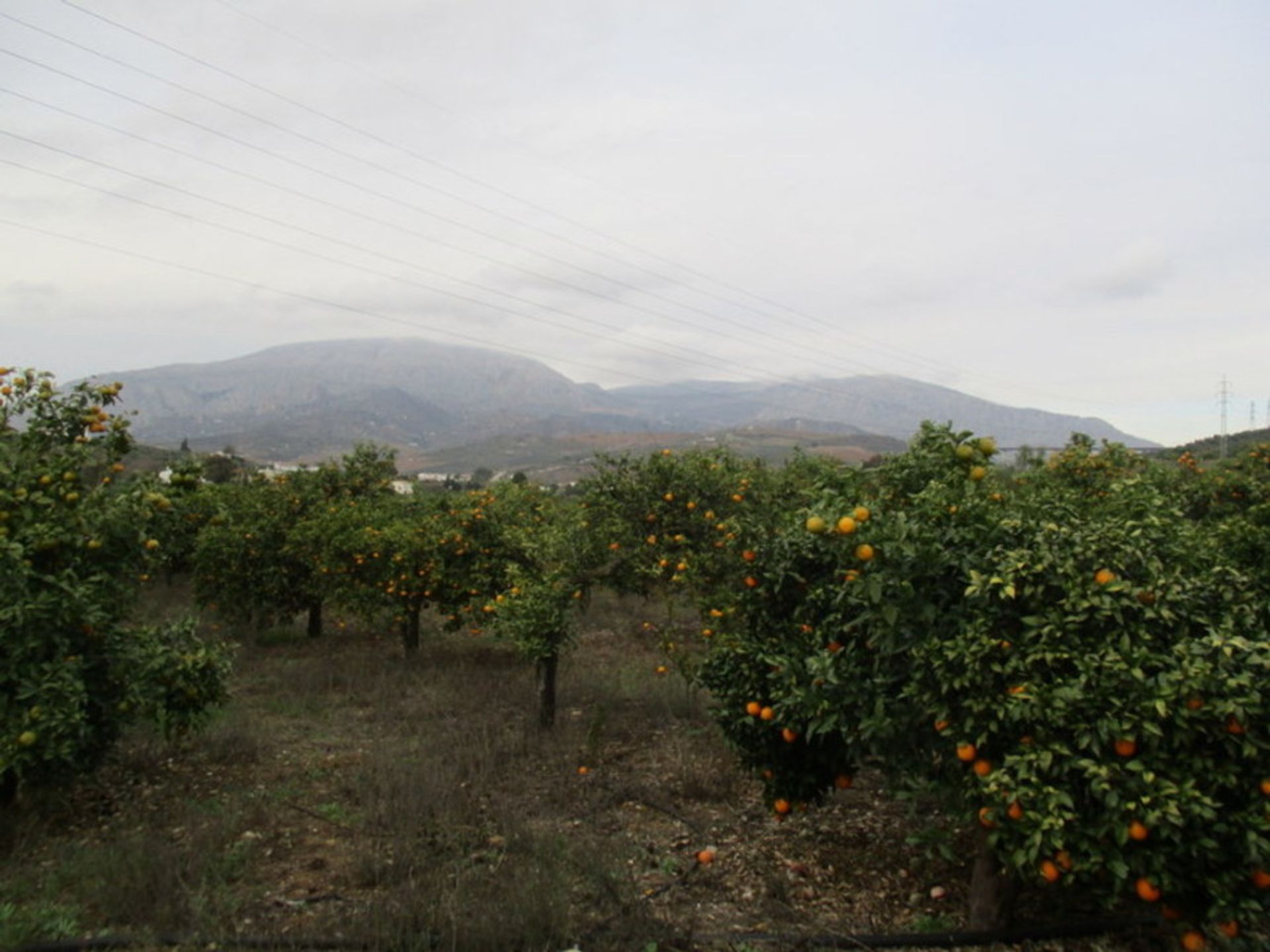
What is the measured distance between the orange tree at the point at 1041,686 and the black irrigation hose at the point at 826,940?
0.63 feet

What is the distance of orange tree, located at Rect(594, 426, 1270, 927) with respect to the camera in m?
3.29

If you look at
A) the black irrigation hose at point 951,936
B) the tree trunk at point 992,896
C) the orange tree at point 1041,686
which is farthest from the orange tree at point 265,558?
the tree trunk at point 992,896

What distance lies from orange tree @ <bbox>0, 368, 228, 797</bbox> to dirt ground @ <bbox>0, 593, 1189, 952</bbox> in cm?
98

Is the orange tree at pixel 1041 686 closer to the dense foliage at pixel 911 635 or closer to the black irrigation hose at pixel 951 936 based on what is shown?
the dense foliage at pixel 911 635

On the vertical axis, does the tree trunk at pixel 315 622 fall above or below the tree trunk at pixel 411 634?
below

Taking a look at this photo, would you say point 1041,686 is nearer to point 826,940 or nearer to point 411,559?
point 826,940

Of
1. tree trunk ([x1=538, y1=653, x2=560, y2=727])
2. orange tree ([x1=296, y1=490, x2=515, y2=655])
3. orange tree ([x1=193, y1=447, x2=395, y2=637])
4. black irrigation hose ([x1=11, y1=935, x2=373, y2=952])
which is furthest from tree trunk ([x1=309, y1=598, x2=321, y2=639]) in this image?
black irrigation hose ([x1=11, y1=935, x2=373, y2=952])

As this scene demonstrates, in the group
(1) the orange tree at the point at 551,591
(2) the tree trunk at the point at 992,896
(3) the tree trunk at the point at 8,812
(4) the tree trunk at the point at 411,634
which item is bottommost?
(4) the tree trunk at the point at 411,634

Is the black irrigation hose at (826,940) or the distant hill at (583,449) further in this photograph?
the distant hill at (583,449)

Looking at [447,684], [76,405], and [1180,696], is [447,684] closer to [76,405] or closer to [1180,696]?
[76,405]

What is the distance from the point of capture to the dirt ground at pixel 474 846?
4.72 metres

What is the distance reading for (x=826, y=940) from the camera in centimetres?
456

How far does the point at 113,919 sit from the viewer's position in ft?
16.0

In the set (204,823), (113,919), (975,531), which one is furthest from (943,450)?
(204,823)
